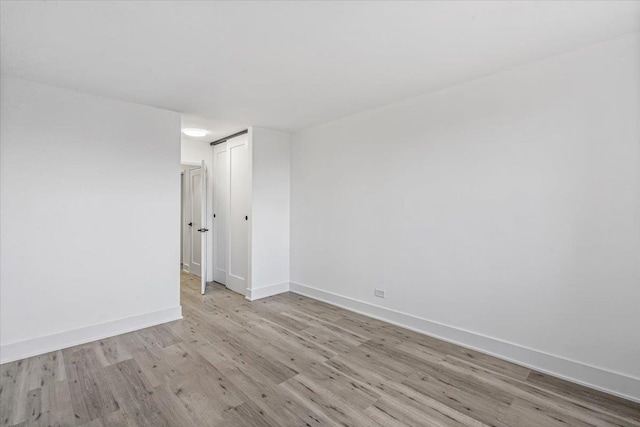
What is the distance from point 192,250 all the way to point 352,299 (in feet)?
12.7

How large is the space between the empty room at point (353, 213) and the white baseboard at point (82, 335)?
2 cm

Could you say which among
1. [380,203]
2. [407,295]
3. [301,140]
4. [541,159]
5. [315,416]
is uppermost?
Result: [301,140]

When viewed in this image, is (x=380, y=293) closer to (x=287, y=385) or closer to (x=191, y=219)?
(x=287, y=385)

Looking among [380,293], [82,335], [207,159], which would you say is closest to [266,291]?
[380,293]

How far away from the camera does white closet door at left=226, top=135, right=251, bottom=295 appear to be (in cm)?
487

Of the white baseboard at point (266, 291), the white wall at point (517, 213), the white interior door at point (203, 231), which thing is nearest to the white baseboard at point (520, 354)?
the white wall at point (517, 213)

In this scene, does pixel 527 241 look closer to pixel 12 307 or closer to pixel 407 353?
pixel 407 353

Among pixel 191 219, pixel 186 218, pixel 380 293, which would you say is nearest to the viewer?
pixel 380 293

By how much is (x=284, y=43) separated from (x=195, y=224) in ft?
15.9

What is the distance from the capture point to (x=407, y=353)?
298 centimetres

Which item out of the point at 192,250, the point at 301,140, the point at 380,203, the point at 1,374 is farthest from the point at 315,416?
the point at 192,250

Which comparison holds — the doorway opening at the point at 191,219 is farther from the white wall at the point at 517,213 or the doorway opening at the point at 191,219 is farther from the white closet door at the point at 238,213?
the white wall at the point at 517,213

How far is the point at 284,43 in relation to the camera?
2.31 metres

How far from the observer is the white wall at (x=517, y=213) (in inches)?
90.4
